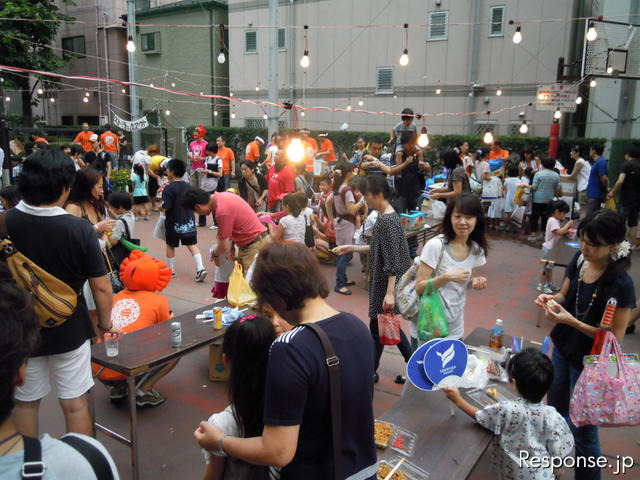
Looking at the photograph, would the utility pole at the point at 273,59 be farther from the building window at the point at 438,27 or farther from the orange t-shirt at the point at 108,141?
the building window at the point at 438,27

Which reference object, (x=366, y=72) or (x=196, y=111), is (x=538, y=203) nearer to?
(x=366, y=72)

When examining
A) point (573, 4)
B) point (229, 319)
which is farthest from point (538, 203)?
point (573, 4)

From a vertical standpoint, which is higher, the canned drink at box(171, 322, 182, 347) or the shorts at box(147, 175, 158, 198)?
the canned drink at box(171, 322, 182, 347)

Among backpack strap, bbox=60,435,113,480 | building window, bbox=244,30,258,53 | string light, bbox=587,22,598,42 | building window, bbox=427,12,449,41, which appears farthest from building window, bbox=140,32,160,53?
backpack strap, bbox=60,435,113,480

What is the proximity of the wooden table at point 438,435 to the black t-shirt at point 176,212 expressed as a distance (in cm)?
507

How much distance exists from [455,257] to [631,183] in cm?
711

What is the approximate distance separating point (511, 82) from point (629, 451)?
15.1 m

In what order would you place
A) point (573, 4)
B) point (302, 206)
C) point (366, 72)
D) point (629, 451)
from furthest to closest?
point (366, 72), point (573, 4), point (302, 206), point (629, 451)

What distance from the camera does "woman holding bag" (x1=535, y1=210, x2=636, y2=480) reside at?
2.77 metres

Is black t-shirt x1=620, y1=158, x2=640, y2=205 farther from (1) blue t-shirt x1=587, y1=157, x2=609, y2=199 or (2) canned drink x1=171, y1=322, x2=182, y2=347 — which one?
(2) canned drink x1=171, y1=322, x2=182, y2=347

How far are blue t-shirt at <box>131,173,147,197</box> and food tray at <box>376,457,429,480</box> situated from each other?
1041 centimetres

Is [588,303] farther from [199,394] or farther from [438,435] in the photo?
[199,394]

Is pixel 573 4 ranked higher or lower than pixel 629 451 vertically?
higher

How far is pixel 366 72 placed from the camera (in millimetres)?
19062
